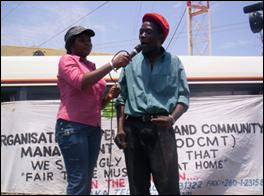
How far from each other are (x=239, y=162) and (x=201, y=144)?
0.49 m

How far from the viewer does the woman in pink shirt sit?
233 centimetres

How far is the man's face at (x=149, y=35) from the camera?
2359 millimetres

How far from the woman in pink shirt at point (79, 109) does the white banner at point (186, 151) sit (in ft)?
4.97

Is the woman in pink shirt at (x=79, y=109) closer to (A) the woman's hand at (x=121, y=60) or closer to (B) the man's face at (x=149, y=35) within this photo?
(A) the woman's hand at (x=121, y=60)

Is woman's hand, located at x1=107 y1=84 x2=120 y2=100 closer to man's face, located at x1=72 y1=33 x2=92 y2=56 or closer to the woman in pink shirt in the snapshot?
the woman in pink shirt

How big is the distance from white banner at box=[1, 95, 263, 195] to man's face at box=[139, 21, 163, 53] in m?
1.79

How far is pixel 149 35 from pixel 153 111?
1.61 feet

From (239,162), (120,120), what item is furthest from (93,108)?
(239,162)

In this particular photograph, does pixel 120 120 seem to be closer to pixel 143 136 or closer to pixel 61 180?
pixel 143 136

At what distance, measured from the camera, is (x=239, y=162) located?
13.7 feet

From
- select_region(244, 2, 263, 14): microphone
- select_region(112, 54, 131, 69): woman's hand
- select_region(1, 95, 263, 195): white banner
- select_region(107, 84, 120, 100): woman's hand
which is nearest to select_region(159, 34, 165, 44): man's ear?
select_region(112, 54, 131, 69): woman's hand

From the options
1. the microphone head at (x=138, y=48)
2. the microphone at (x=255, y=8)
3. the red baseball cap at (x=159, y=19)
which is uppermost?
the microphone at (x=255, y=8)

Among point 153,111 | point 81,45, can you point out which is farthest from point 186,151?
point 81,45

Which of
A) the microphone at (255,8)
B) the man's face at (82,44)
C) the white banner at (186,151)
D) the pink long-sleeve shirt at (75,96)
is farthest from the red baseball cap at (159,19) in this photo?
the white banner at (186,151)
